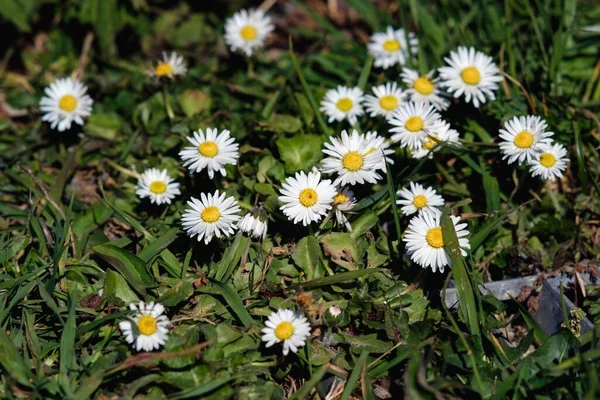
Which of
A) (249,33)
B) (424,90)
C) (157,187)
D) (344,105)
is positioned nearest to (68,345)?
(157,187)

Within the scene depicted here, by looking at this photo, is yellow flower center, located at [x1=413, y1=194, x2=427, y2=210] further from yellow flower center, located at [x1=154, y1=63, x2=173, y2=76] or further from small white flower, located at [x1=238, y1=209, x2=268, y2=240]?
yellow flower center, located at [x1=154, y1=63, x2=173, y2=76]

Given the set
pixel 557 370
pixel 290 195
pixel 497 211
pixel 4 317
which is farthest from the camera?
pixel 497 211

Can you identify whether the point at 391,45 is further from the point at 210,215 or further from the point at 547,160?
Result: the point at 210,215

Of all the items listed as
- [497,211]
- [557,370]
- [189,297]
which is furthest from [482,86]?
[189,297]

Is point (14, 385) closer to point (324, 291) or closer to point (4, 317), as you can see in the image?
point (4, 317)

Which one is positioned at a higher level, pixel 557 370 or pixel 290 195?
pixel 290 195

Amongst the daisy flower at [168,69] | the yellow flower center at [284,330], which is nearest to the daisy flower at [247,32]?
the daisy flower at [168,69]
